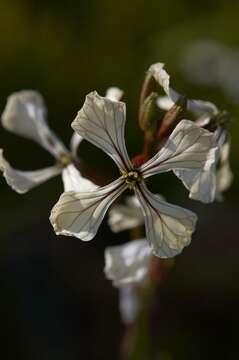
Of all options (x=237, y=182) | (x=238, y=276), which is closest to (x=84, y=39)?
(x=237, y=182)

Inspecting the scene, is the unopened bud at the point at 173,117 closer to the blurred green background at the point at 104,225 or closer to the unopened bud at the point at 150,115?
the unopened bud at the point at 150,115

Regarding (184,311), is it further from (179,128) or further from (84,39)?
(179,128)

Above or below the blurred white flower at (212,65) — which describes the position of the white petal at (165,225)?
above

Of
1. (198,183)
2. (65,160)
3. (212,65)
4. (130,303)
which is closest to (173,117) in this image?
→ (198,183)

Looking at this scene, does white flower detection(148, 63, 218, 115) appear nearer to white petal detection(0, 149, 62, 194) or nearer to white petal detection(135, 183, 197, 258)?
white petal detection(135, 183, 197, 258)

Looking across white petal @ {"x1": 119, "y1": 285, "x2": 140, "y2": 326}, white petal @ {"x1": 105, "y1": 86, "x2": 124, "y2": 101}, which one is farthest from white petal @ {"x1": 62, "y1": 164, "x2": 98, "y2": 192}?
white petal @ {"x1": 119, "y1": 285, "x2": 140, "y2": 326}

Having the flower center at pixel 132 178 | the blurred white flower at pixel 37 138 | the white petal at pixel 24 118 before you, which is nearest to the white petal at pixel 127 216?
the blurred white flower at pixel 37 138

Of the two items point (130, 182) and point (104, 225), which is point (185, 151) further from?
point (104, 225)
